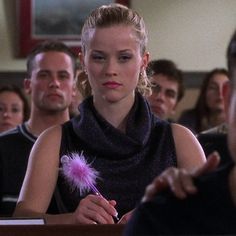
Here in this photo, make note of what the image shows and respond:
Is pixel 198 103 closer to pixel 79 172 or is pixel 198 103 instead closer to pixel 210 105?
pixel 210 105

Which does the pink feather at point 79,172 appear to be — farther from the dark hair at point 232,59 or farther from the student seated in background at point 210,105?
the student seated in background at point 210,105

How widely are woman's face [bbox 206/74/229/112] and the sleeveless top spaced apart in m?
1.92

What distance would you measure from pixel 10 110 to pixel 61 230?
2220 mm

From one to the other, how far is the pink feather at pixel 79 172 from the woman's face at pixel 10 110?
1901 mm

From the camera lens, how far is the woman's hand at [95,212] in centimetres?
171

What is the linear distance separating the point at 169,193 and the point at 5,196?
1.64 metres

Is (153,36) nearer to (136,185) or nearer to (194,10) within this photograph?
(194,10)

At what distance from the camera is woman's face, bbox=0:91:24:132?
3.70m

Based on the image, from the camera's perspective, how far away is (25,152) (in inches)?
104

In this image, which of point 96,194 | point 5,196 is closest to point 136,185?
point 96,194

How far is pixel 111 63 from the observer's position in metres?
1.88

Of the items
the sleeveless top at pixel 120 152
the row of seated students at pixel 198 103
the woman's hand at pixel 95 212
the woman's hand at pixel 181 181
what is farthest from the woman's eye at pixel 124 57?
the woman's hand at pixel 181 181

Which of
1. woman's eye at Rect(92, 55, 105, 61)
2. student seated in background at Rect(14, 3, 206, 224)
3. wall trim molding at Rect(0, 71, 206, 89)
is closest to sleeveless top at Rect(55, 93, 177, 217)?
student seated in background at Rect(14, 3, 206, 224)

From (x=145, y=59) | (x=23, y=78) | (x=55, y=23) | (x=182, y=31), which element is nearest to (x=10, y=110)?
(x=23, y=78)
